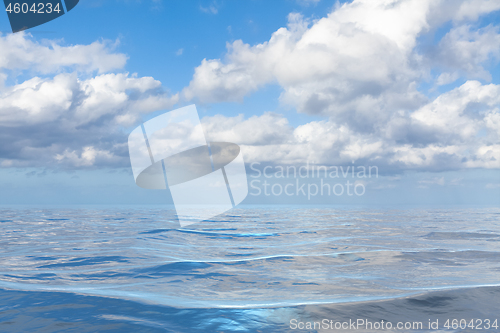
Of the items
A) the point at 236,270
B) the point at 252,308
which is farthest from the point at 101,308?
the point at 236,270

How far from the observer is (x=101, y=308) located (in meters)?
6.65

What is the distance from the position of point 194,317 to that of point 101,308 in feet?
6.46

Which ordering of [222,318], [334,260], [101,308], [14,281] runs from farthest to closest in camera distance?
[334,260] < [14,281] < [101,308] < [222,318]

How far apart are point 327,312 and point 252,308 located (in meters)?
1.50

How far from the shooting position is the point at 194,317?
6262 millimetres

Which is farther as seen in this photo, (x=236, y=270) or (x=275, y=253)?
(x=275, y=253)

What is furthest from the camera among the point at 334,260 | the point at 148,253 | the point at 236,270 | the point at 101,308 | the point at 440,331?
the point at 148,253

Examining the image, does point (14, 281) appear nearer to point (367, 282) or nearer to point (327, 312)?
point (327, 312)

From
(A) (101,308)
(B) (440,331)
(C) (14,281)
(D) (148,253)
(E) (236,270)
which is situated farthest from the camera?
(D) (148,253)

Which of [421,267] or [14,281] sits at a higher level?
[14,281]

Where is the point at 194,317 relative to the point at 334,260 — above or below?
above

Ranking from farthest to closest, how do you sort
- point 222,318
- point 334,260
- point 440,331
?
point 334,260 → point 222,318 → point 440,331

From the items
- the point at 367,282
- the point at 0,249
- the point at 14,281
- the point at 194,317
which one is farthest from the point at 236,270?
the point at 0,249

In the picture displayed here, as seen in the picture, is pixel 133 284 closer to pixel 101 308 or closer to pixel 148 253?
pixel 101 308
